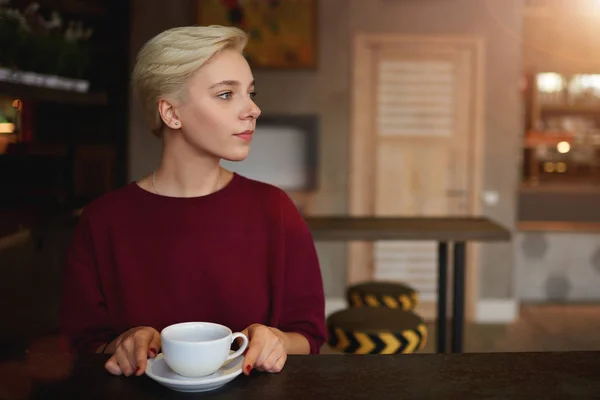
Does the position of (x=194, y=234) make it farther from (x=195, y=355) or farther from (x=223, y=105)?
(x=195, y=355)

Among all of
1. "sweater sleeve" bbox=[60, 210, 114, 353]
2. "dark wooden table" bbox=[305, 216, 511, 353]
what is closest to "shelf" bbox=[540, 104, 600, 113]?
"dark wooden table" bbox=[305, 216, 511, 353]

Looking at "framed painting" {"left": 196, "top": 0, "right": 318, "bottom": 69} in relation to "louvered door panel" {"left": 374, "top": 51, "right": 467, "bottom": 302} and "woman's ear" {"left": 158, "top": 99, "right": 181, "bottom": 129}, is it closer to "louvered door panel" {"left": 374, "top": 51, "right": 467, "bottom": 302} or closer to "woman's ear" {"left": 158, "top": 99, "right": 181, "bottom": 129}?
"louvered door panel" {"left": 374, "top": 51, "right": 467, "bottom": 302}

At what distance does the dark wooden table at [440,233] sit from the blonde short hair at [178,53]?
1562 millimetres

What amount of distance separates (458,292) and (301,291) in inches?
64.7

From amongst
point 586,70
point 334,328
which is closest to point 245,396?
point 334,328

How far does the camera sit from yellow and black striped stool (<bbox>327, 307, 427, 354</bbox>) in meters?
2.17

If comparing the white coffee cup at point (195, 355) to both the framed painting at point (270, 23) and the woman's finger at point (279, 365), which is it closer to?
the woman's finger at point (279, 365)

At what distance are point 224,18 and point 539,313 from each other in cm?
308

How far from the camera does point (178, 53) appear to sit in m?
1.26

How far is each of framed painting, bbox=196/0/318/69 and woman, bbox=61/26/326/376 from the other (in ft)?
10.9

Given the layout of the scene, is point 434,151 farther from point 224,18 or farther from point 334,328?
point 334,328

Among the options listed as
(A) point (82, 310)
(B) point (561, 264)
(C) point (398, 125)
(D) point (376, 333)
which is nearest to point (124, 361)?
(A) point (82, 310)

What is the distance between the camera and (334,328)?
2.24 meters

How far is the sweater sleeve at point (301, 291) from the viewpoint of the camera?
1.39 m
